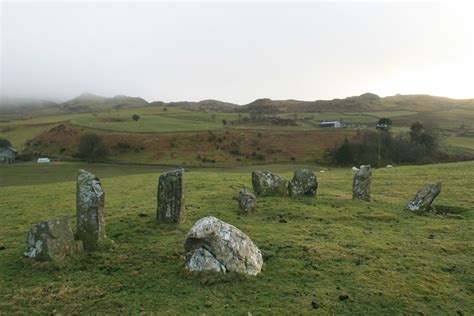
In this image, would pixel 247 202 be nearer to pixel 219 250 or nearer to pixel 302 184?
pixel 302 184

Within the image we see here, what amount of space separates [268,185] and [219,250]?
12.1 m

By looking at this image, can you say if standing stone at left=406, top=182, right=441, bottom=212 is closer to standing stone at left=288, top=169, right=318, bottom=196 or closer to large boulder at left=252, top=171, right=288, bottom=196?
standing stone at left=288, top=169, right=318, bottom=196

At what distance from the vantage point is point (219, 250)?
12.3m

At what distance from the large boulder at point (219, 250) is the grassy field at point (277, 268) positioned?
0.30m

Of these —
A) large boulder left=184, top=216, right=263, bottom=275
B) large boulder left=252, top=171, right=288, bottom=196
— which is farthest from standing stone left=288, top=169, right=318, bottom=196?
large boulder left=184, top=216, right=263, bottom=275

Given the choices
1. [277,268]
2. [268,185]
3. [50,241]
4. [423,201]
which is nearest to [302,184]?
[268,185]

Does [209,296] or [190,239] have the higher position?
[190,239]

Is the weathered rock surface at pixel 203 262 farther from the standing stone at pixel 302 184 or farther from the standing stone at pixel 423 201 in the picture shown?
the standing stone at pixel 423 201

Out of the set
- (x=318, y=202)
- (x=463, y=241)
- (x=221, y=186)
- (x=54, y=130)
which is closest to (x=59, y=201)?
(x=221, y=186)

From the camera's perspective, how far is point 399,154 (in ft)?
300

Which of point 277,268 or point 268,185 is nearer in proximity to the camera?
point 277,268

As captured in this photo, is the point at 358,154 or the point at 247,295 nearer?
the point at 247,295

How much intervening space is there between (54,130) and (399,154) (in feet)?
293

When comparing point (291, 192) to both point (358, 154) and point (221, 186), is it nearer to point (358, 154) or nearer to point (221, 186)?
point (221, 186)
